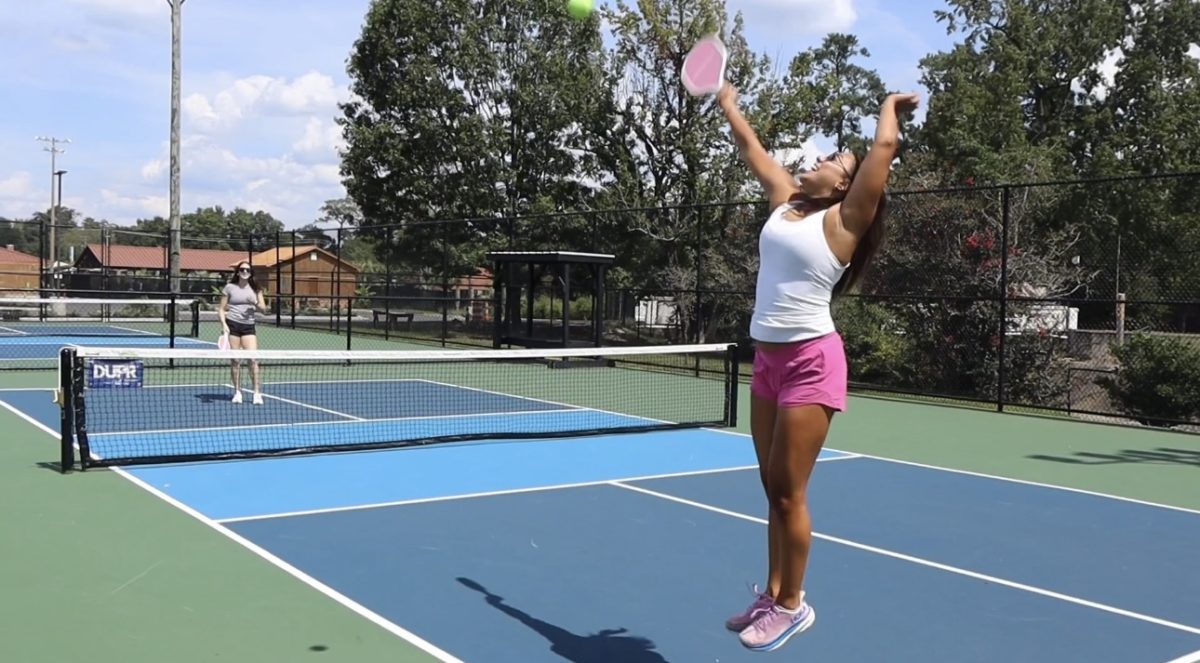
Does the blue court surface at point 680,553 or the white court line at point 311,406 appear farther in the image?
the white court line at point 311,406

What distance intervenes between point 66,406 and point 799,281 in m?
6.34

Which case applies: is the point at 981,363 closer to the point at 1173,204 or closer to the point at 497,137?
the point at 497,137

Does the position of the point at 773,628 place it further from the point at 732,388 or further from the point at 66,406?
the point at 732,388

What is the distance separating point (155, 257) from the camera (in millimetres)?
61469

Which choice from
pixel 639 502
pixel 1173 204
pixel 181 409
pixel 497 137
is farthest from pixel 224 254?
pixel 639 502

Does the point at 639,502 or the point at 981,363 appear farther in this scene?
the point at 981,363

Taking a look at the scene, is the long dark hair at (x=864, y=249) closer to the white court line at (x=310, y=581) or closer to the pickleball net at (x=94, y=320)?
the white court line at (x=310, y=581)

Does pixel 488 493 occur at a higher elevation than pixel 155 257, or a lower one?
lower

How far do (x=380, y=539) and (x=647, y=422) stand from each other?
6252mm

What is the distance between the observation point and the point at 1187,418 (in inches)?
541

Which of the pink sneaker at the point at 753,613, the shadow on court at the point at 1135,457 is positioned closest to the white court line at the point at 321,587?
the pink sneaker at the point at 753,613

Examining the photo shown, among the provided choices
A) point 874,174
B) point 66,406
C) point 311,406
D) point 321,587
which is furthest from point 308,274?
point 874,174

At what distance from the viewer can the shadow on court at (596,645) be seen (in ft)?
14.3

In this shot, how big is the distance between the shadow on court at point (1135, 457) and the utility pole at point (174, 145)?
77.9 ft
